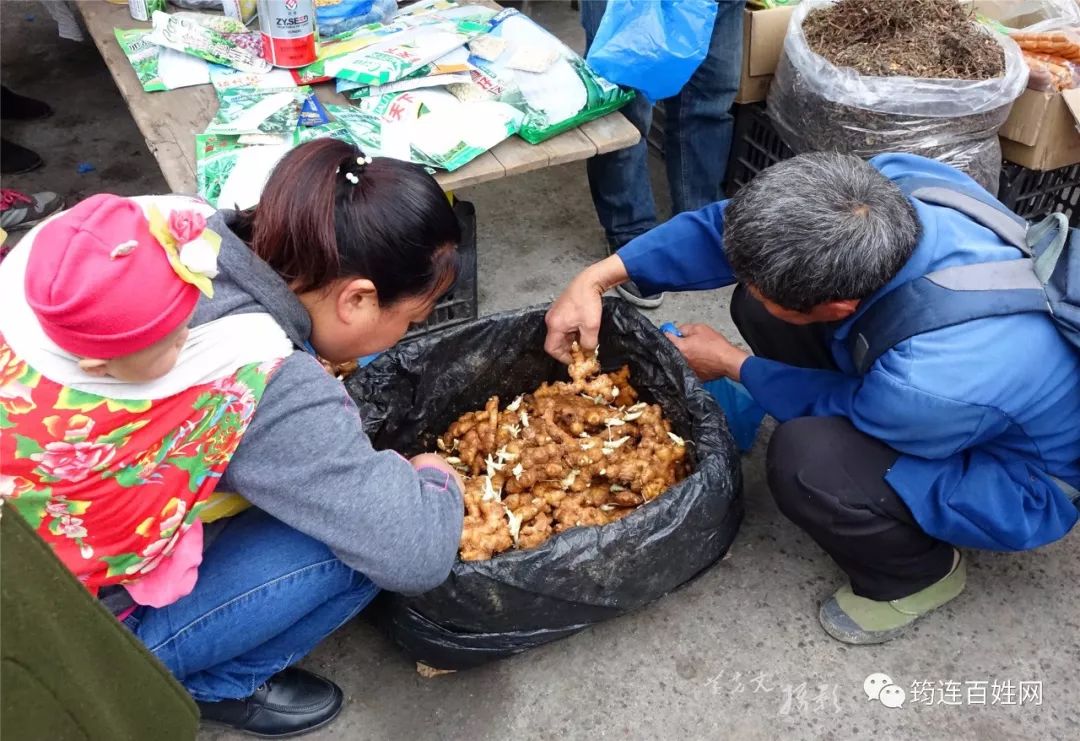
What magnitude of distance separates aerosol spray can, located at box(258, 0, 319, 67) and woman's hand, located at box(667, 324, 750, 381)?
127 centimetres

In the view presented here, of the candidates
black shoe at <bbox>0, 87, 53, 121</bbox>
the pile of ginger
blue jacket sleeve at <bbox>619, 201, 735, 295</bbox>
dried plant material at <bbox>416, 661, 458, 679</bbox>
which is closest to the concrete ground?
dried plant material at <bbox>416, 661, 458, 679</bbox>

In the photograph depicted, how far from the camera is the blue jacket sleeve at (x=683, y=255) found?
1.96 metres

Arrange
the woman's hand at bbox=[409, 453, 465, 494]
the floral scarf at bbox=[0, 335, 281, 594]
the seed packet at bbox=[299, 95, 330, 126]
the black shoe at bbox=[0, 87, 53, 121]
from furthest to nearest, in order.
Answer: the black shoe at bbox=[0, 87, 53, 121] < the seed packet at bbox=[299, 95, 330, 126] < the woman's hand at bbox=[409, 453, 465, 494] < the floral scarf at bbox=[0, 335, 281, 594]

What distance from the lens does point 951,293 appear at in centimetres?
150

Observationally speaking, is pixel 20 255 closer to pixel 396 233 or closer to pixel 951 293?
pixel 396 233

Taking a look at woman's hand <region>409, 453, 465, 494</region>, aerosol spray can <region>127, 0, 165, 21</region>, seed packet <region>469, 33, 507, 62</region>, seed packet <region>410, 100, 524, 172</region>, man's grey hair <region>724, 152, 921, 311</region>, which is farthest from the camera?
aerosol spray can <region>127, 0, 165, 21</region>

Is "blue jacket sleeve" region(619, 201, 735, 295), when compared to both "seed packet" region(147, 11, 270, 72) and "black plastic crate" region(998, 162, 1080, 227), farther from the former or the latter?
"black plastic crate" region(998, 162, 1080, 227)

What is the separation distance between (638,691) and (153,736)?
44.3 inches

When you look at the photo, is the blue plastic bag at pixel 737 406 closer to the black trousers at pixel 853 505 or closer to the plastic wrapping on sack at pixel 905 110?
the black trousers at pixel 853 505

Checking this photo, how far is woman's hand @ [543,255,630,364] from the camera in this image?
6.64ft

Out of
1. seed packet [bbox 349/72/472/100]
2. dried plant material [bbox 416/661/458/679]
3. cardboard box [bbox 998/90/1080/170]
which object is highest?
seed packet [bbox 349/72/472/100]

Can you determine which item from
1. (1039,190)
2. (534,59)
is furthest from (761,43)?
(1039,190)

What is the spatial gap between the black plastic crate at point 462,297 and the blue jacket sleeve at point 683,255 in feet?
1.67

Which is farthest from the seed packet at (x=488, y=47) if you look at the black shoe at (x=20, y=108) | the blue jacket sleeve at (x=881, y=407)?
the black shoe at (x=20, y=108)
